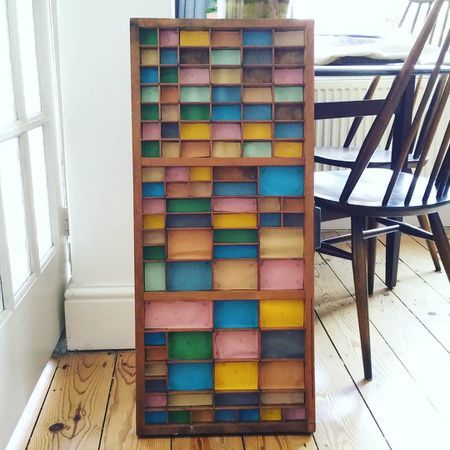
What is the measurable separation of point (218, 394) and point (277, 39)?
74 centimetres

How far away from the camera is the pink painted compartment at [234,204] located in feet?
4.32

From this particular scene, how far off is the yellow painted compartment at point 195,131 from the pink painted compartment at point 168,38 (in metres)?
0.16

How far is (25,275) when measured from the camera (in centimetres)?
149

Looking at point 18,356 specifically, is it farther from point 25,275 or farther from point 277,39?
point 277,39

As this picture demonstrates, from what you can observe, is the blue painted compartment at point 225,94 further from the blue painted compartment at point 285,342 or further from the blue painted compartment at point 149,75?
the blue painted compartment at point 285,342

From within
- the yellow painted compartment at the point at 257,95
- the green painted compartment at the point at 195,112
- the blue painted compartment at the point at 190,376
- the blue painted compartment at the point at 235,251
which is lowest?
the blue painted compartment at the point at 190,376

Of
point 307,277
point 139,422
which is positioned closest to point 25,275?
point 139,422

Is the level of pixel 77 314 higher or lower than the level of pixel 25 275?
lower

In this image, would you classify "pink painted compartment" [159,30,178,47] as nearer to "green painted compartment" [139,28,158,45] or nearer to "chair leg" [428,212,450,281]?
"green painted compartment" [139,28,158,45]

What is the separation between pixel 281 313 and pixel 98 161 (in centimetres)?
64

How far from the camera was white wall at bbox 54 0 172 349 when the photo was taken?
5.16ft

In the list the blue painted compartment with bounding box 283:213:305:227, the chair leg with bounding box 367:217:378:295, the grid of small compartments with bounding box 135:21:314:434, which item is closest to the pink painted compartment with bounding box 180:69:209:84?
the grid of small compartments with bounding box 135:21:314:434

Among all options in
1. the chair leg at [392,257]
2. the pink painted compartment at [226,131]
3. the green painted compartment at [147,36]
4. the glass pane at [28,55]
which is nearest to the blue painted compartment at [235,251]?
the pink painted compartment at [226,131]

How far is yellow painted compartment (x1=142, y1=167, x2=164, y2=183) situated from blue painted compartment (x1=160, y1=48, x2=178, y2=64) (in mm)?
213
